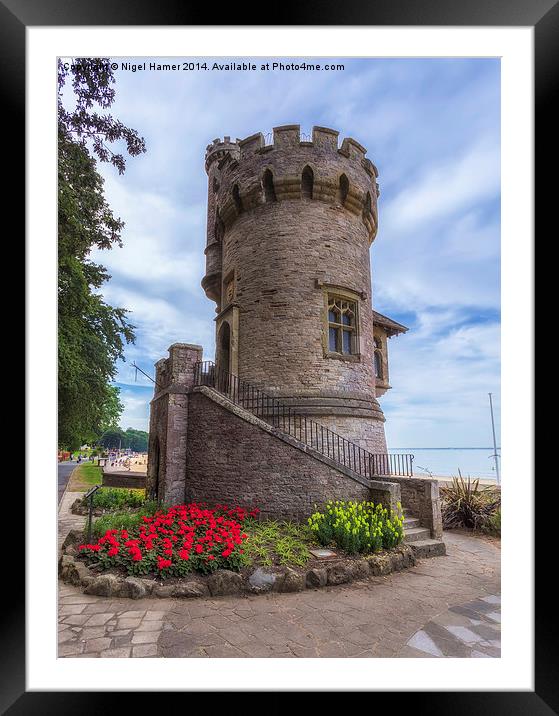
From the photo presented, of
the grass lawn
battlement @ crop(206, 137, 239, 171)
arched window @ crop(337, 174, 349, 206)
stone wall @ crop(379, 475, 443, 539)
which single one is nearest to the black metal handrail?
stone wall @ crop(379, 475, 443, 539)

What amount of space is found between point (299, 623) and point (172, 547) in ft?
8.22

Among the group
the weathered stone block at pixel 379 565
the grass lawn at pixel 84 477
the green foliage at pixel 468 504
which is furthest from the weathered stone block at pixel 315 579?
the grass lawn at pixel 84 477

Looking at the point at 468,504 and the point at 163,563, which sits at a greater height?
the point at 163,563

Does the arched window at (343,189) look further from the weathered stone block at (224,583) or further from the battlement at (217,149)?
the weathered stone block at (224,583)

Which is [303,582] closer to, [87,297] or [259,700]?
[259,700]

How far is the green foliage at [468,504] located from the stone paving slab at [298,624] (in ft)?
14.0

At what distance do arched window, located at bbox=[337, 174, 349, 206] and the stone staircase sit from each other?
907 centimetres

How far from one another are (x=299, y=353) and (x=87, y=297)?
5458 millimetres

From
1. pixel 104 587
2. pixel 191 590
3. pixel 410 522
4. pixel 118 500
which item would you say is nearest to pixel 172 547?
pixel 191 590

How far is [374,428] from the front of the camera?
1058cm

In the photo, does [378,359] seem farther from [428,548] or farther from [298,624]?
[298,624]

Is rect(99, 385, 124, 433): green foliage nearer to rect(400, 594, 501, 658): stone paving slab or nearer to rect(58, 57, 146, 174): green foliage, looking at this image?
rect(58, 57, 146, 174): green foliage

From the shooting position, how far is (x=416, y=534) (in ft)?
24.8

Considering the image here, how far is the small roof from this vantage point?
13.9 m
